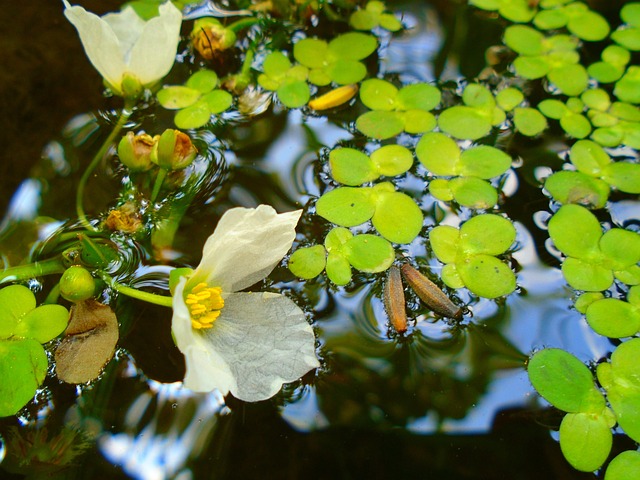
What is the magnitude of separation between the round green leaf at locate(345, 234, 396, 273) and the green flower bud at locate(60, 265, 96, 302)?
0.61 meters

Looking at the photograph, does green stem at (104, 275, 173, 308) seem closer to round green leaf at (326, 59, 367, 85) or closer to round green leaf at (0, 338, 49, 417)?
round green leaf at (0, 338, 49, 417)

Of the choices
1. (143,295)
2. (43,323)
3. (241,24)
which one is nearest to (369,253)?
(143,295)

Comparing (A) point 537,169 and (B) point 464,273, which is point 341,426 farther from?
(A) point 537,169

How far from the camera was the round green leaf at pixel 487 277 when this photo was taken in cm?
134

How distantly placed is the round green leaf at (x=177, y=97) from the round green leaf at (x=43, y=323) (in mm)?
730

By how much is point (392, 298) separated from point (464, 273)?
0.65 feet

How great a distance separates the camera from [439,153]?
158cm

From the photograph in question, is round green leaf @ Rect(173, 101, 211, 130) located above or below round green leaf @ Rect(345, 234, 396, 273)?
above

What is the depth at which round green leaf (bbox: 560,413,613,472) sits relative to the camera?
45.0 inches

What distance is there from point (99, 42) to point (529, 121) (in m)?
1.28

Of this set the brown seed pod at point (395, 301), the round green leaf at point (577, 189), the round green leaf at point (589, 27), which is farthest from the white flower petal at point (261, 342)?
the round green leaf at point (589, 27)

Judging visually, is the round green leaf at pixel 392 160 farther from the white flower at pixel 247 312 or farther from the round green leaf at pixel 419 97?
the white flower at pixel 247 312

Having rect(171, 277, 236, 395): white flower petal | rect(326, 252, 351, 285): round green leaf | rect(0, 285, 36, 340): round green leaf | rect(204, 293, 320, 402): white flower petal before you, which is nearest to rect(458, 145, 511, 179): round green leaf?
rect(326, 252, 351, 285): round green leaf

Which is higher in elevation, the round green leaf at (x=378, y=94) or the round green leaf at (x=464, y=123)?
the round green leaf at (x=378, y=94)
